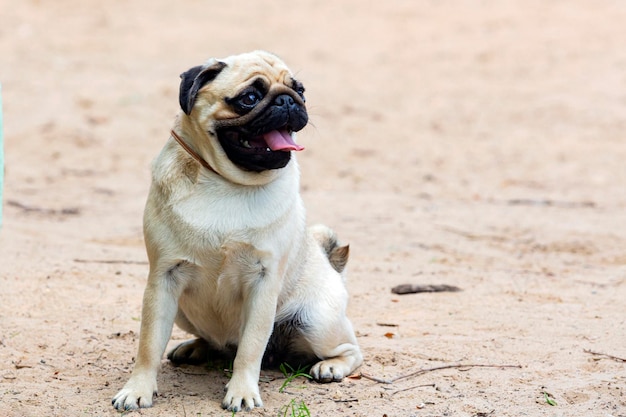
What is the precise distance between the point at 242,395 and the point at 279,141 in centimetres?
113

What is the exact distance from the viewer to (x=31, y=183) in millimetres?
9523

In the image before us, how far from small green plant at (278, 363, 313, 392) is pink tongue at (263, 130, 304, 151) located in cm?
114

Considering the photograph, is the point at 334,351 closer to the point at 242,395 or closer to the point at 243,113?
the point at 242,395

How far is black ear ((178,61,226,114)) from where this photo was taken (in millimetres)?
4016

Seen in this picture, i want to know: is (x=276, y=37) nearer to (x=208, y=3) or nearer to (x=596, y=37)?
(x=208, y=3)

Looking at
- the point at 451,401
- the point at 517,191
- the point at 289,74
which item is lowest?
the point at 517,191

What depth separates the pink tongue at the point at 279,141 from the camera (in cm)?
404

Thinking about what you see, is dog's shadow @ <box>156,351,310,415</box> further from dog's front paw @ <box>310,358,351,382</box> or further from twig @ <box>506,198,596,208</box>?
twig @ <box>506,198,596,208</box>

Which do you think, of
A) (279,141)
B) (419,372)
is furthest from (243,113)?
(419,372)

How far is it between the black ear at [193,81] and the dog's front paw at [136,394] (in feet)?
3.95

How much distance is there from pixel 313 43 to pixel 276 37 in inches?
22.9

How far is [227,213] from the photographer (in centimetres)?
→ 405

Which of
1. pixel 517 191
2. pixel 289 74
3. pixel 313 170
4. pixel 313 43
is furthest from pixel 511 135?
pixel 289 74

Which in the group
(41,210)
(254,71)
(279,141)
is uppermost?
(254,71)
